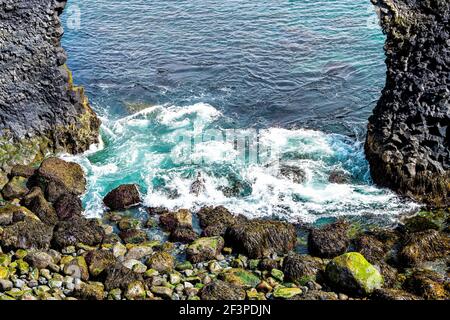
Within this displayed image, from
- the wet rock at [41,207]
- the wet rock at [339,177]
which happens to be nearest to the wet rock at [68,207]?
the wet rock at [41,207]

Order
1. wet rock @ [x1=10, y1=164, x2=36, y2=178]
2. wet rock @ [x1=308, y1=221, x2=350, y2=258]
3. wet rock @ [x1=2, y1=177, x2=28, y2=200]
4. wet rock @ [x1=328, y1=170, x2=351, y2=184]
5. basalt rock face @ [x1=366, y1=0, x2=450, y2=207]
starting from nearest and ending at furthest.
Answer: wet rock @ [x1=308, y1=221, x2=350, y2=258] < basalt rock face @ [x1=366, y1=0, x2=450, y2=207] < wet rock @ [x1=2, y1=177, x2=28, y2=200] < wet rock @ [x1=10, y1=164, x2=36, y2=178] < wet rock @ [x1=328, y1=170, x2=351, y2=184]

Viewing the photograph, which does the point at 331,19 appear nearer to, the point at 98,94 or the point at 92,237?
the point at 98,94

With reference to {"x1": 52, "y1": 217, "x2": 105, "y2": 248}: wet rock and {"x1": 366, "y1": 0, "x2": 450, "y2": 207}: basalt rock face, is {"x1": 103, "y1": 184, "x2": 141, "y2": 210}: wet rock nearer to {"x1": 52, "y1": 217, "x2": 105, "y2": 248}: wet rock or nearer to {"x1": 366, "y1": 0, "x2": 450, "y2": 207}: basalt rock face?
{"x1": 52, "y1": 217, "x2": 105, "y2": 248}: wet rock

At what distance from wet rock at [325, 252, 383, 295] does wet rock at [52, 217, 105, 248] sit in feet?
27.7

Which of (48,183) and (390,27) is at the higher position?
(390,27)

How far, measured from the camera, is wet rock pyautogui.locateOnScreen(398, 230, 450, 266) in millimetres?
18359

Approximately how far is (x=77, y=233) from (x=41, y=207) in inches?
101

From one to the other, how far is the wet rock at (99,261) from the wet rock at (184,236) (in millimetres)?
2548

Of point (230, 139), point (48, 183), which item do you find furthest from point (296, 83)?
point (48, 183)

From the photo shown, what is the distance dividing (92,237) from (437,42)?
15729mm

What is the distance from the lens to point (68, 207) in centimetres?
2153

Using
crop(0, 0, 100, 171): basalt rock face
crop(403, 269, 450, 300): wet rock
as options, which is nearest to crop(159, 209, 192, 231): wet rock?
crop(0, 0, 100, 171): basalt rock face

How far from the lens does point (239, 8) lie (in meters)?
43.6

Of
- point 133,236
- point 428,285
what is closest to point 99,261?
point 133,236
